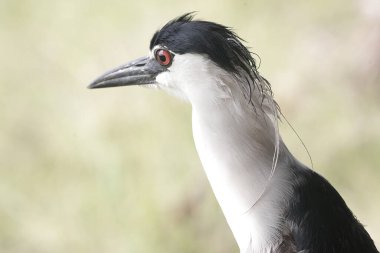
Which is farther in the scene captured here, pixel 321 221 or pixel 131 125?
pixel 131 125

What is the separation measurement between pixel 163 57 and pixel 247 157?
199mm

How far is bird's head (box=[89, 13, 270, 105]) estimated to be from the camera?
2.90ft

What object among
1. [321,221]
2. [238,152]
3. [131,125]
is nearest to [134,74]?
[238,152]

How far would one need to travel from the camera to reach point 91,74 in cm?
154

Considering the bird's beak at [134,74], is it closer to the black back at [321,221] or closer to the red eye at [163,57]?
the red eye at [163,57]

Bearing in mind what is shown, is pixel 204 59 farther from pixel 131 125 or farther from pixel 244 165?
pixel 131 125

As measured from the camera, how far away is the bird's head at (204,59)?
2.90ft

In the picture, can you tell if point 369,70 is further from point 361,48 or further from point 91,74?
point 91,74

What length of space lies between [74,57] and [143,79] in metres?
0.61

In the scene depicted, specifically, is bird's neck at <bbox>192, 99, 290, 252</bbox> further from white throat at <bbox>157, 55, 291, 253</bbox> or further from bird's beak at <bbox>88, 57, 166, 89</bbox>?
bird's beak at <bbox>88, 57, 166, 89</bbox>

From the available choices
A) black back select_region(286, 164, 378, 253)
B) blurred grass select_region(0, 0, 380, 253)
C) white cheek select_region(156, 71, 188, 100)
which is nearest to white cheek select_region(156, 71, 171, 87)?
white cheek select_region(156, 71, 188, 100)

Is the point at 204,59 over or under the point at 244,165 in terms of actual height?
over

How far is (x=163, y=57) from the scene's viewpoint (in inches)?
37.2

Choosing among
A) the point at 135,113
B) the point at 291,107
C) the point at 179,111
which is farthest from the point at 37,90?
the point at 291,107
